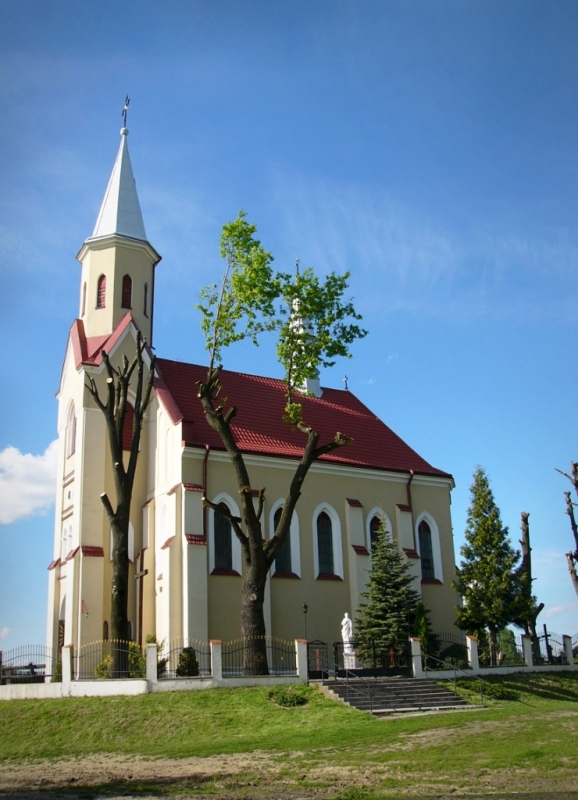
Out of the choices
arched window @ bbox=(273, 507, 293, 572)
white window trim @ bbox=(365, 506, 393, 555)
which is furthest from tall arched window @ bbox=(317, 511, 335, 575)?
white window trim @ bbox=(365, 506, 393, 555)

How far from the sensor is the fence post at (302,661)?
70.9ft

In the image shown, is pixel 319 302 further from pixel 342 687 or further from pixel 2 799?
pixel 2 799

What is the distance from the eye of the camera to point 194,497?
26.6 metres

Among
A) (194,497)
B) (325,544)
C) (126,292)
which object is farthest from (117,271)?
(325,544)

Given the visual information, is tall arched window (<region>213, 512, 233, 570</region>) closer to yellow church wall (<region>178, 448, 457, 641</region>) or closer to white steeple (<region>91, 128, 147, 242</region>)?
yellow church wall (<region>178, 448, 457, 641</region>)

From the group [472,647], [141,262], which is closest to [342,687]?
[472,647]

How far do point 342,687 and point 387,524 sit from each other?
11.4m

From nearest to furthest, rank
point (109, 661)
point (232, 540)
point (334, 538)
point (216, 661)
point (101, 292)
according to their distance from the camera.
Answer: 1. point (216, 661)
2. point (109, 661)
3. point (232, 540)
4. point (334, 538)
5. point (101, 292)

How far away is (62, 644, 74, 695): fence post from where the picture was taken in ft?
71.1

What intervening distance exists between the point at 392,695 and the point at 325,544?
943 centimetres

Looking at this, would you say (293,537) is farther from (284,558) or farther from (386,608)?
(386,608)

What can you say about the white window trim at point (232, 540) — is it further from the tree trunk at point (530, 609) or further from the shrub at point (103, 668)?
the tree trunk at point (530, 609)

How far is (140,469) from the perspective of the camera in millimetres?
29562

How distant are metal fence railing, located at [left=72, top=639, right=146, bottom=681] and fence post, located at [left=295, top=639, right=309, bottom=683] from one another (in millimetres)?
4108
